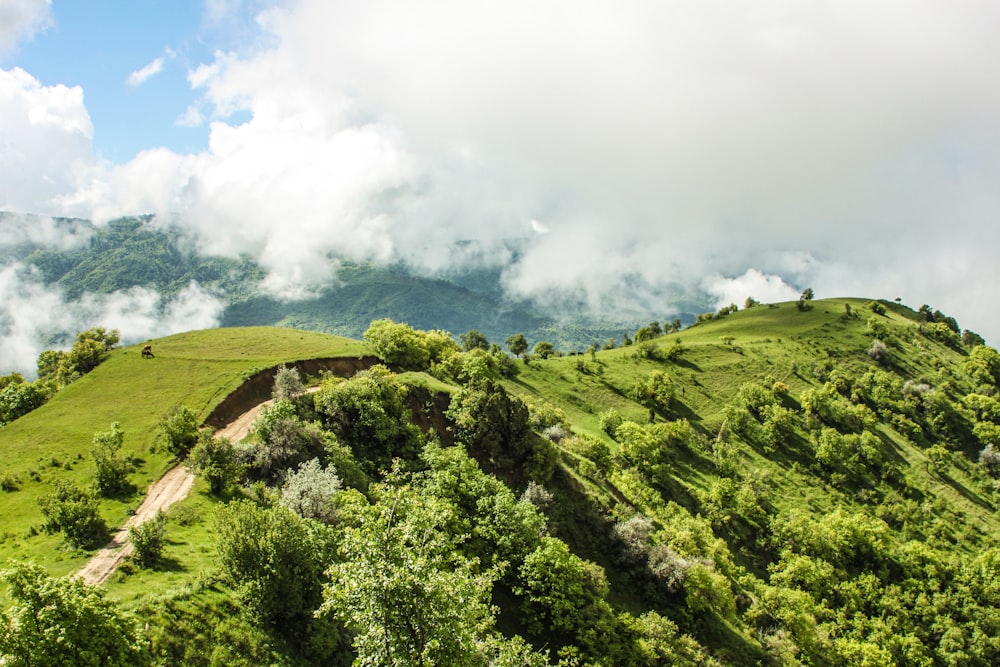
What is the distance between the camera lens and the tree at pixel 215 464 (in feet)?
133

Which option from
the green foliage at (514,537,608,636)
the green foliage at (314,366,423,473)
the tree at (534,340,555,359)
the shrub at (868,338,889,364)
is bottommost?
the green foliage at (514,537,608,636)

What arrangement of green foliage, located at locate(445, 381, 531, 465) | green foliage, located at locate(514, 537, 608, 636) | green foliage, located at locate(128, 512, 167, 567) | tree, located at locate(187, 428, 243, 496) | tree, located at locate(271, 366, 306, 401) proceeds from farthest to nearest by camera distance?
green foliage, located at locate(445, 381, 531, 465), tree, located at locate(271, 366, 306, 401), green foliage, located at locate(514, 537, 608, 636), tree, located at locate(187, 428, 243, 496), green foliage, located at locate(128, 512, 167, 567)

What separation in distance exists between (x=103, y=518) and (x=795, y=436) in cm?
13090

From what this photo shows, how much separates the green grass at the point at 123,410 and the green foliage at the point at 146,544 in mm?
3891

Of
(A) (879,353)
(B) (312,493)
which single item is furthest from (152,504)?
(A) (879,353)

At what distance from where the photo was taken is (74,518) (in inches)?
1328

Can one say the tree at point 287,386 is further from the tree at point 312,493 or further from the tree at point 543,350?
the tree at point 543,350

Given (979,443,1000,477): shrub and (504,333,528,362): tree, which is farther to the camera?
(504,333,528,362): tree

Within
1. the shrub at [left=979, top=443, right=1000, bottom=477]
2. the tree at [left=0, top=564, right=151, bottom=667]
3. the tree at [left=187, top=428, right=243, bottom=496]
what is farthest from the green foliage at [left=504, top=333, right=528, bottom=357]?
the tree at [left=0, top=564, right=151, bottom=667]

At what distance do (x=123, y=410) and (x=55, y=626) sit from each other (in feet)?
143

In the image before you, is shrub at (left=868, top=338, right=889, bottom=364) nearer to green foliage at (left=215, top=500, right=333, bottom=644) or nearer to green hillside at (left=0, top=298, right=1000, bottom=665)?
green hillside at (left=0, top=298, right=1000, bottom=665)

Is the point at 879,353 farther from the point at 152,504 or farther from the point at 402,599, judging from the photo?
the point at 152,504

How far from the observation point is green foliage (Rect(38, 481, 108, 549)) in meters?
33.4

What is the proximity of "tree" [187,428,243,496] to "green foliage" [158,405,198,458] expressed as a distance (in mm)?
4837
